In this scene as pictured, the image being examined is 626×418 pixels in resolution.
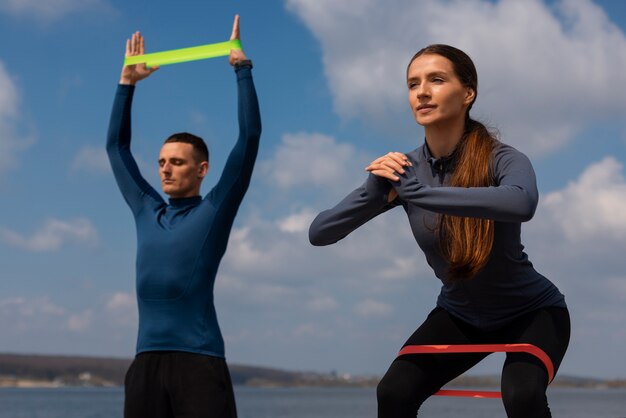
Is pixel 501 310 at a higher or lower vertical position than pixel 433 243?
lower

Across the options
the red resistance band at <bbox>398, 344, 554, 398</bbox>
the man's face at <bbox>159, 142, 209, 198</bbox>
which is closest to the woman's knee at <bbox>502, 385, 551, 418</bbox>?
the red resistance band at <bbox>398, 344, 554, 398</bbox>

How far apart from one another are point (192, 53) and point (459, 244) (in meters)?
2.09

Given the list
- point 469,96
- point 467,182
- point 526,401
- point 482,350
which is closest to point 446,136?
point 469,96

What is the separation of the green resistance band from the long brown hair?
144 cm

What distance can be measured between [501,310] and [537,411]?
55cm

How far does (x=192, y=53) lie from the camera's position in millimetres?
4707

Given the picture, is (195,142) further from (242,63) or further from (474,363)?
(474,363)

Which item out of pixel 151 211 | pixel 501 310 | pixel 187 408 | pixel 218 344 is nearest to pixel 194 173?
pixel 151 211

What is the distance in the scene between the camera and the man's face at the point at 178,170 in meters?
4.89

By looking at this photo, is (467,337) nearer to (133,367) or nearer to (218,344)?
(218,344)

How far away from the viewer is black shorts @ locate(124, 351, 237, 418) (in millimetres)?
4332

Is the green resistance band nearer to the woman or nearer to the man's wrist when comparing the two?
the man's wrist

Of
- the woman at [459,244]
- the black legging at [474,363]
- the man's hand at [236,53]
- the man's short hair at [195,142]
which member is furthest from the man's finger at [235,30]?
the black legging at [474,363]

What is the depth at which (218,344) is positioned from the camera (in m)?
4.55
